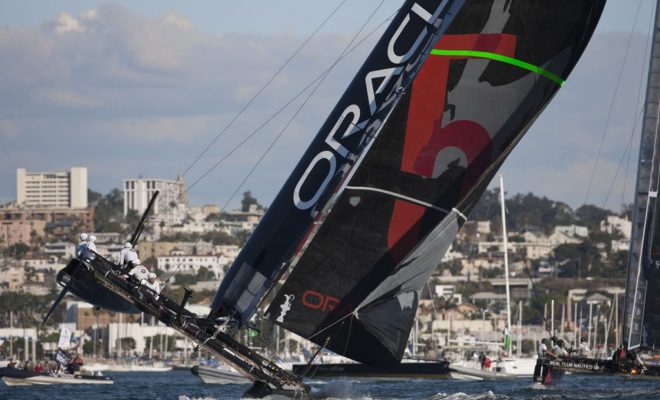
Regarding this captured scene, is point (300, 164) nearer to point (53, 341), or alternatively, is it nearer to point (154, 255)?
point (53, 341)

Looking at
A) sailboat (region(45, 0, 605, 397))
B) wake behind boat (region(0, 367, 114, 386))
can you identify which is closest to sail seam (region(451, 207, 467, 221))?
sailboat (region(45, 0, 605, 397))

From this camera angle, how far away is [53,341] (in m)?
121

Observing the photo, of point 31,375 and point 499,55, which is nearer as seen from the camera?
point 499,55

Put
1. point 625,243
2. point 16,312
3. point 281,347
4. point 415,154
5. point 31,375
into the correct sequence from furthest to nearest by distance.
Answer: point 625,243 → point 16,312 → point 281,347 → point 31,375 → point 415,154

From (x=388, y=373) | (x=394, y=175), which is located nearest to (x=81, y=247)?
(x=394, y=175)

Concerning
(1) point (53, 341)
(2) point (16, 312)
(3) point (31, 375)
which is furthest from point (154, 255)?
(3) point (31, 375)

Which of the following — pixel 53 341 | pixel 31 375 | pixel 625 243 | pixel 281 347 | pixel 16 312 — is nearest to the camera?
pixel 31 375

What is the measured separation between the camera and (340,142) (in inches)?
826

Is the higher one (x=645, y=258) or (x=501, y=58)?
(x=501, y=58)

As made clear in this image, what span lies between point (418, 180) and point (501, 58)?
1912 mm

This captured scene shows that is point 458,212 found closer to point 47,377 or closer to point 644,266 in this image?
point 644,266

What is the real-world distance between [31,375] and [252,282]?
61.4 ft

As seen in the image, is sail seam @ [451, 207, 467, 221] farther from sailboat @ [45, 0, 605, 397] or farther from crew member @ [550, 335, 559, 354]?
crew member @ [550, 335, 559, 354]

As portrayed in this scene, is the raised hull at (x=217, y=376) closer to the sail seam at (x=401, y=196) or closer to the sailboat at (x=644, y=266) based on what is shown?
the sailboat at (x=644, y=266)
